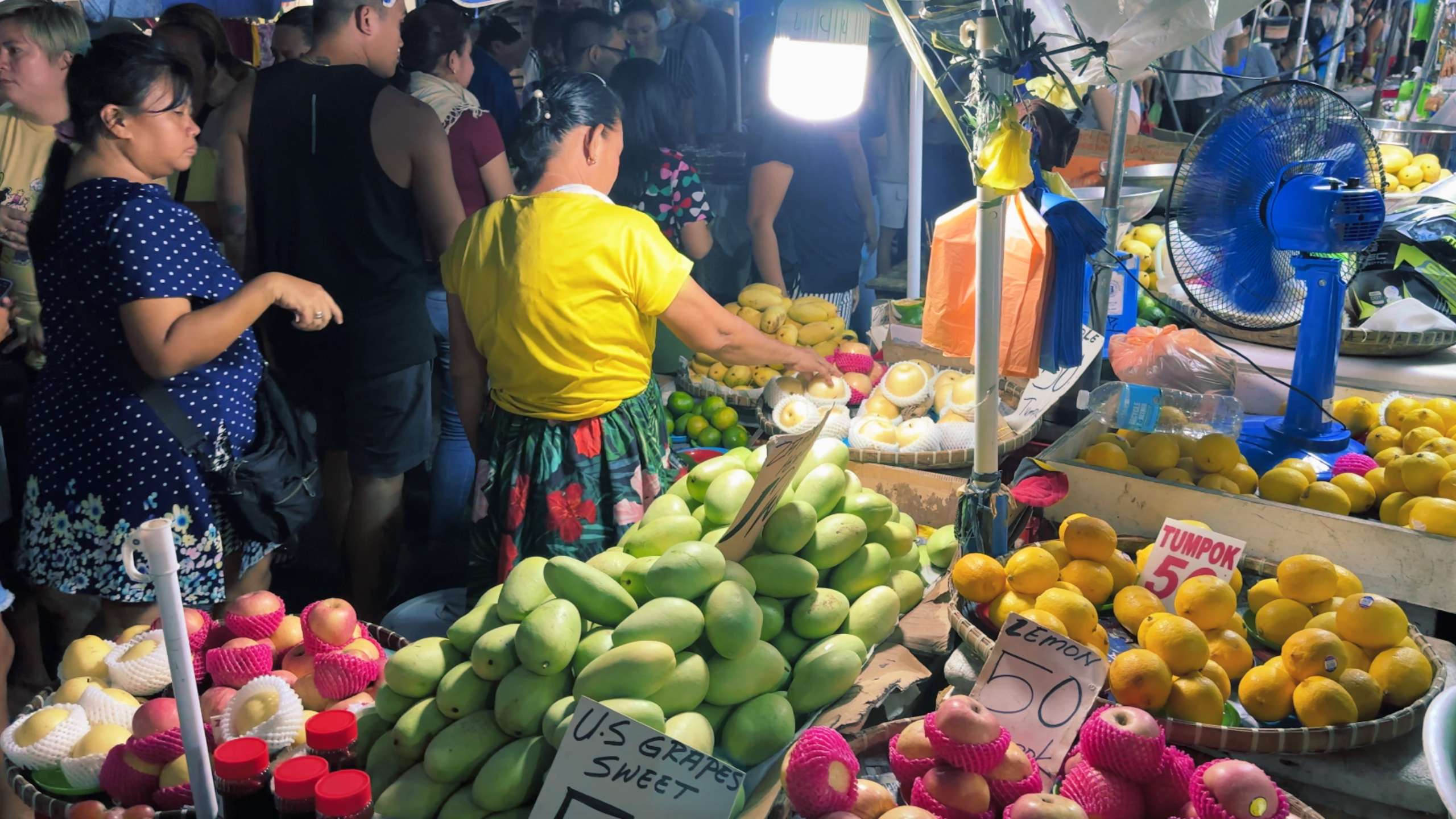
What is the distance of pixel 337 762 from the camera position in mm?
1376

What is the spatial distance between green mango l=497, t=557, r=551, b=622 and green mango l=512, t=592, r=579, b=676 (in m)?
0.06

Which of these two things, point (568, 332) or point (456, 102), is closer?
point (568, 332)

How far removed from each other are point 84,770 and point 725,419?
2.00 m

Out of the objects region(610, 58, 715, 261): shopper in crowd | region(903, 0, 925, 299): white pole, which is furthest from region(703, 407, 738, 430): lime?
region(903, 0, 925, 299): white pole

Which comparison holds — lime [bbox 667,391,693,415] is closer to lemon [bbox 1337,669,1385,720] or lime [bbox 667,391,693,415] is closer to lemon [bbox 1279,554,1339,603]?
lemon [bbox 1279,554,1339,603]

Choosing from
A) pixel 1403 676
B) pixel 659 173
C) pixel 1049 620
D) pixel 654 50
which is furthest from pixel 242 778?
pixel 654 50

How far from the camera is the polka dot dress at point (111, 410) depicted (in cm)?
204

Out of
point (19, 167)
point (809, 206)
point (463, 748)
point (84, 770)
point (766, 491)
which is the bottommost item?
point (84, 770)

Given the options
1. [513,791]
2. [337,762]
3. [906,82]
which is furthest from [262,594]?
[906,82]

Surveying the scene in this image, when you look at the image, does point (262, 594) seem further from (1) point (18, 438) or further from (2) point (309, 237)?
(1) point (18, 438)

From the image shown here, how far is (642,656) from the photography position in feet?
4.37

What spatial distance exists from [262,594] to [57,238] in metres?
0.94

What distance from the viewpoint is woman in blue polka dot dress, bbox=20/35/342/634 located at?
2.03 m

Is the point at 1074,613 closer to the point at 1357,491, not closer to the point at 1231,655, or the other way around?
the point at 1231,655
